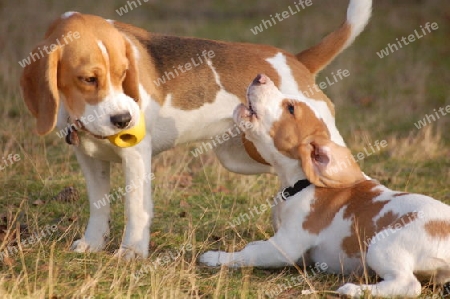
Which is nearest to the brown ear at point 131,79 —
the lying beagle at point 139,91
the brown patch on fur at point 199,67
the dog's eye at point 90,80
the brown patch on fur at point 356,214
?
the lying beagle at point 139,91

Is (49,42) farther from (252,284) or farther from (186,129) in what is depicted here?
(252,284)

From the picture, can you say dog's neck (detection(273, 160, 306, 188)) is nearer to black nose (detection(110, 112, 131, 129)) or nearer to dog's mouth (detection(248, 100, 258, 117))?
dog's mouth (detection(248, 100, 258, 117))

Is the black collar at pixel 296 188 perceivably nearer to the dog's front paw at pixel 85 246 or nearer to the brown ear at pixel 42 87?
the dog's front paw at pixel 85 246

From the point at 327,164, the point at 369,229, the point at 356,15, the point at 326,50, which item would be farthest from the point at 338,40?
the point at 369,229

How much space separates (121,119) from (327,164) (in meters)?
1.52

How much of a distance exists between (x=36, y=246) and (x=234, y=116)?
1725 mm

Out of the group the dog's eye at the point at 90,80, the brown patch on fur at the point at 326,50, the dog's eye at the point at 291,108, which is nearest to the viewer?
the dog's eye at the point at 90,80

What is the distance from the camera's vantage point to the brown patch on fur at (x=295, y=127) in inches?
228

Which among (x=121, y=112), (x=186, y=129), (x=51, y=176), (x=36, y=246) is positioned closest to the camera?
(x=121, y=112)

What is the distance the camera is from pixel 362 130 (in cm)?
1080

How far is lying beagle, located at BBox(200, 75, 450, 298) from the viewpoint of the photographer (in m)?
5.20

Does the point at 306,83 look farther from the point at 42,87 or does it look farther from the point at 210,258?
the point at 42,87

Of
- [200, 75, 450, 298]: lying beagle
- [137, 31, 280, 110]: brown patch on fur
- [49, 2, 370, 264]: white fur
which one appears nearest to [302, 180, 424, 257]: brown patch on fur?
[200, 75, 450, 298]: lying beagle

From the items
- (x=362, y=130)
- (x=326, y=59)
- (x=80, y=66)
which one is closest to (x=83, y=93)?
(x=80, y=66)
